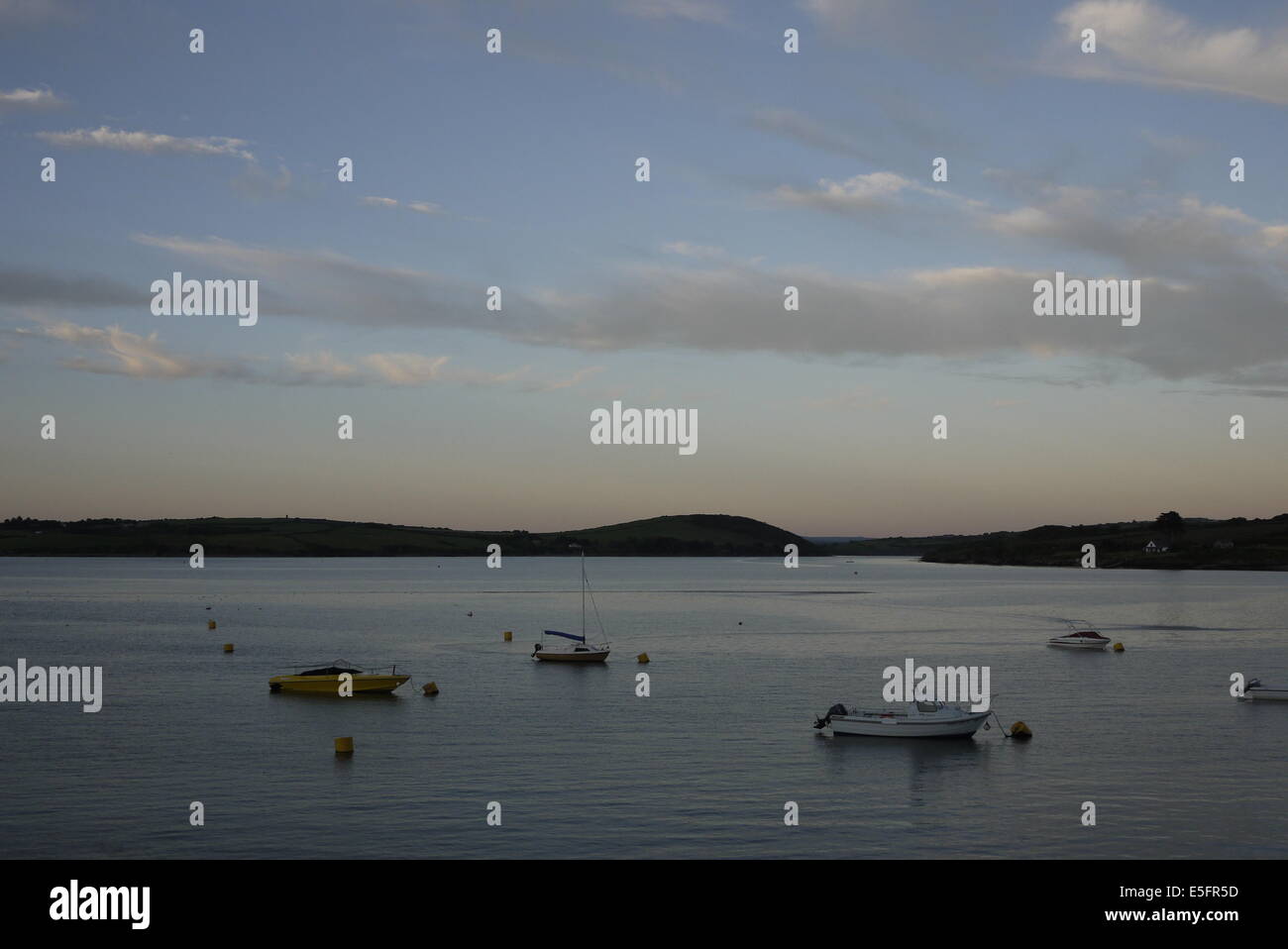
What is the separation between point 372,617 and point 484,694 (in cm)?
7360

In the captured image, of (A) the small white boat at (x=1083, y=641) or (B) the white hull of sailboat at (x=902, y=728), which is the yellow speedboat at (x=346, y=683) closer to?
(B) the white hull of sailboat at (x=902, y=728)

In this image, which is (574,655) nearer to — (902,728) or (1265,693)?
(902,728)

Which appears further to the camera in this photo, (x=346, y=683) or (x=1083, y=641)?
(x=1083, y=641)

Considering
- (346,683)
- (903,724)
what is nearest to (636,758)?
(903,724)

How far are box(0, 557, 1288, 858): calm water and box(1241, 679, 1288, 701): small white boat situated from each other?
1027 mm

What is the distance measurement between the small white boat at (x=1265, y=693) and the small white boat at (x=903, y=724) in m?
23.9

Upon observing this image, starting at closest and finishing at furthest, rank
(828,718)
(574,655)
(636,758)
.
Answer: (636,758) < (828,718) < (574,655)

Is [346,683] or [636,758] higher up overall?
[346,683]

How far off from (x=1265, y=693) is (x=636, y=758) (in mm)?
42825

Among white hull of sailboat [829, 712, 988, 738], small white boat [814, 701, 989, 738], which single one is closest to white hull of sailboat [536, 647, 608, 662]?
small white boat [814, 701, 989, 738]

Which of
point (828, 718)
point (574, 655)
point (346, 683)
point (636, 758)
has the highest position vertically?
point (574, 655)

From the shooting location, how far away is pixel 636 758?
49656mm
